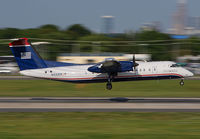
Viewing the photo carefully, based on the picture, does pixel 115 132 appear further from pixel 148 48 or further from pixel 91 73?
pixel 148 48

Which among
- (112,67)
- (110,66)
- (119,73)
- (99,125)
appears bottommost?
(99,125)

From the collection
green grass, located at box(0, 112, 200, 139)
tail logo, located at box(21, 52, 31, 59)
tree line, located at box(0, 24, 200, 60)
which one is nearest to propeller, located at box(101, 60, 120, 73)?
green grass, located at box(0, 112, 200, 139)

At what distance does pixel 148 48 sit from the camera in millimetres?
107438

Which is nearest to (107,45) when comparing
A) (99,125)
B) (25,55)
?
(25,55)

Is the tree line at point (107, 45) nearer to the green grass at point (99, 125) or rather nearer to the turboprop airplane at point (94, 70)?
the turboprop airplane at point (94, 70)

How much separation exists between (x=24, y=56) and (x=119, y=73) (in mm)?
9934

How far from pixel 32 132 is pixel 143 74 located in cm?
1485

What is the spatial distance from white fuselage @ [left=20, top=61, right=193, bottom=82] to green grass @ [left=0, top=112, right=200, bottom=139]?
585cm

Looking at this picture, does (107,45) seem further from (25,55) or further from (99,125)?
(99,125)

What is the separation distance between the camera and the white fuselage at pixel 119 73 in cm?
3023

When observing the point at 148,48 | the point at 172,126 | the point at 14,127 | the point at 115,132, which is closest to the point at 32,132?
the point at 14,127

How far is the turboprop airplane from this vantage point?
1166 inches

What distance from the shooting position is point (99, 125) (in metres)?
20.7

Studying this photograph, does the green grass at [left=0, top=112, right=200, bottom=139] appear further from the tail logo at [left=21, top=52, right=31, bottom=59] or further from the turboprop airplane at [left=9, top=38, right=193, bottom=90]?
the tail logo at [left=21, top=52, right=31, bottom=59]
